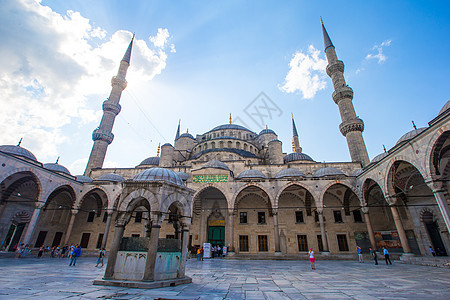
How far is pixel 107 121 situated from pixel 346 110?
26.5 meters

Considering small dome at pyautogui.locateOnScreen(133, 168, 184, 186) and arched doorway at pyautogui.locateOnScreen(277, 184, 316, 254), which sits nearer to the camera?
small dome at pyautogui.locateOnScreen(133, 168, 184, 186)

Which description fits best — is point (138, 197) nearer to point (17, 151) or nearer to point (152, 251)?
point (152, 251)

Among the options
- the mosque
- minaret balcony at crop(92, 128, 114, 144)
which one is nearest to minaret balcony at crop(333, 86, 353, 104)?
the mosque

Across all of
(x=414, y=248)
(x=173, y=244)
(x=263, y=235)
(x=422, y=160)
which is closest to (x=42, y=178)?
(x=173, y=244)

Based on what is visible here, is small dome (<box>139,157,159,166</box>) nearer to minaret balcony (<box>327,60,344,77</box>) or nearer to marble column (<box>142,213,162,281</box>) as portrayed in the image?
marble column (<box>142,213,162,281</box>)

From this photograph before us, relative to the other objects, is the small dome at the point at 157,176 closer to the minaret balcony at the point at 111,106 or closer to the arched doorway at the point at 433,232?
the arched doorway at the point at 433,232

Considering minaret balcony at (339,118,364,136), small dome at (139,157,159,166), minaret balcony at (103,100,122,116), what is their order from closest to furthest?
minaret balcony at (339,118,364,136) → small dome at (139,157,159,166) → minaret balcony at (103,100,122,116)

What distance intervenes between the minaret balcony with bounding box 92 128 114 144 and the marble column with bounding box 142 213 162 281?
2183 centimetres

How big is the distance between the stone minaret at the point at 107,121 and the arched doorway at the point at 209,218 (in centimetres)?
1285

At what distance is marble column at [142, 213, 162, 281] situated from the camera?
4.95m

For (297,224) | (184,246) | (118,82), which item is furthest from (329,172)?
(118,82)

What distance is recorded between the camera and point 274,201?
1526 cm

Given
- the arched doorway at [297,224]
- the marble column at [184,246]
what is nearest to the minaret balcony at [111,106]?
the arched doorway at [297,224]

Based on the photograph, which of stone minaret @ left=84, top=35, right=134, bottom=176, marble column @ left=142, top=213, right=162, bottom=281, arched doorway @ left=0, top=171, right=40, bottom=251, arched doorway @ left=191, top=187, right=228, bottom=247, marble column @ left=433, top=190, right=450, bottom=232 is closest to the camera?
marble column @ left=142, top=213, right=162, bottom=281
